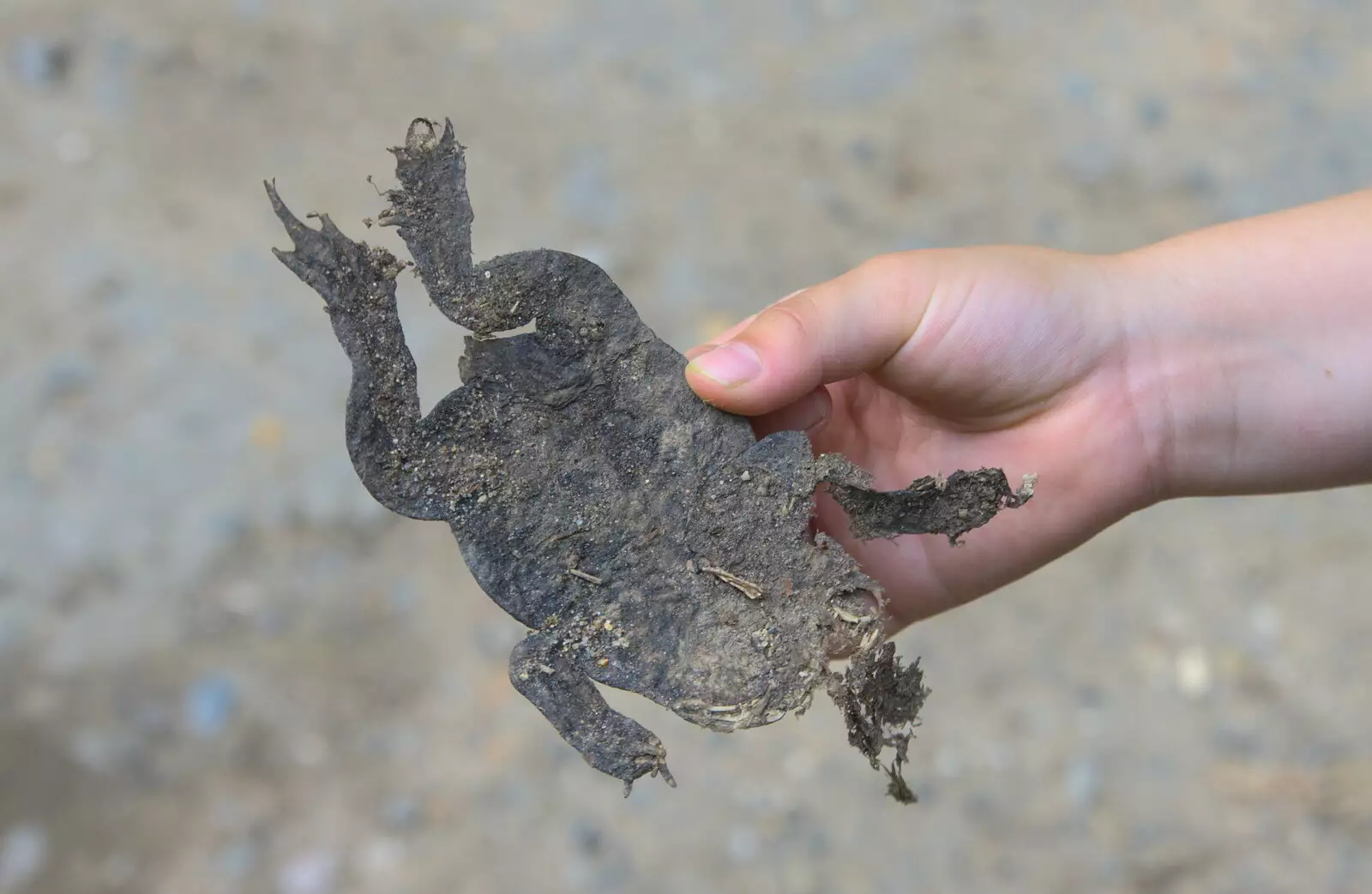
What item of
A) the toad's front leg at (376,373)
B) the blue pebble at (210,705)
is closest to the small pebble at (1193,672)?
the toad's front leg at (376,373)

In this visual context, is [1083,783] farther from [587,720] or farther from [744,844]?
[587,720]

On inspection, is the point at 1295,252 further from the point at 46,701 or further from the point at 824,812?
the point at 46,701

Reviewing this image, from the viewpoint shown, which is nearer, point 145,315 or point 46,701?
point 46,701

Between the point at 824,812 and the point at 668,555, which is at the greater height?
the point at 668,555

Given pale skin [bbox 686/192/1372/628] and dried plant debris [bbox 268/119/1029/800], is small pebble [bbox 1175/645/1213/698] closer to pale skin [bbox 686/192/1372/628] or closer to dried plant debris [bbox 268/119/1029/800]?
pale skin [bbox 686/192/1372/628]

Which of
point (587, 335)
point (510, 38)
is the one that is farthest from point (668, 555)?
point (510, 38)
